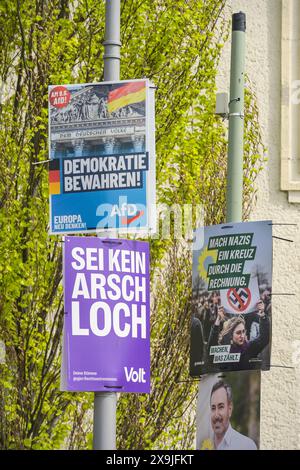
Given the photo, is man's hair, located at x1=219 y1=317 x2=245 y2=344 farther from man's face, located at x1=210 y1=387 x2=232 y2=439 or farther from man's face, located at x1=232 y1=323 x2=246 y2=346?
man's face, located at x1=210 y1=387 x2=232 y2=439

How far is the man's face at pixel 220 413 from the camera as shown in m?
11.8

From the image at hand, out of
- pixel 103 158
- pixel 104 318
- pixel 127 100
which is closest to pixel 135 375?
pixel 104 318

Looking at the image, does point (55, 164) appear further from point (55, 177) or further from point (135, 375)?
point (135, 375)

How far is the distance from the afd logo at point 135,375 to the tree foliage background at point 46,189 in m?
4.56

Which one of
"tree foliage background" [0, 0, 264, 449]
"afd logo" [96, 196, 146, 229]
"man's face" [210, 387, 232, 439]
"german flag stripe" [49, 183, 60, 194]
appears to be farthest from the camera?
"tree foliage background" [0, 0, 264, 449]

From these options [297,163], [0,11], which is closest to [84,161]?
[0,11]

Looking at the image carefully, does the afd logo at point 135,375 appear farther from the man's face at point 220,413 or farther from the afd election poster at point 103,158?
the man's face at point 220,413

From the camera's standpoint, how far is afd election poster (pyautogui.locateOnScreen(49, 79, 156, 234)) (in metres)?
10.9

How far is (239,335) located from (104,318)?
5.66 ft

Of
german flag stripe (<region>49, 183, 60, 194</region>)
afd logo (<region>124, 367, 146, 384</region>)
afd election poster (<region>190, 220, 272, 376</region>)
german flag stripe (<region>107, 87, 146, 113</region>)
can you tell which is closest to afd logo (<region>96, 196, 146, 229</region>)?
german flag stripe (<region>49, 183, 60, 194</region>)

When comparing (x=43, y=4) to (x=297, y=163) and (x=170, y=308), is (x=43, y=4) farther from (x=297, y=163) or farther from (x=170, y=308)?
(x=297, y=163)

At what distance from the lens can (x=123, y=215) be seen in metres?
10.9

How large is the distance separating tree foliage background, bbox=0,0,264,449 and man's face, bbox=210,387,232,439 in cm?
379

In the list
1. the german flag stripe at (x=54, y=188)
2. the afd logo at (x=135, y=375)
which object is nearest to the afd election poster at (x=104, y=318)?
the afd logo at (x=135, y=375)
